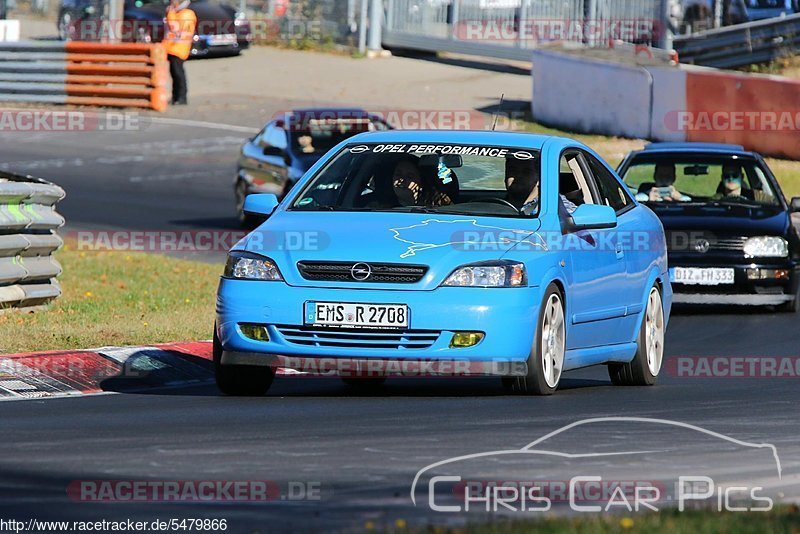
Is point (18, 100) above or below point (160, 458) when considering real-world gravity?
below

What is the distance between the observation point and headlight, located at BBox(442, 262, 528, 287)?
30.0ft

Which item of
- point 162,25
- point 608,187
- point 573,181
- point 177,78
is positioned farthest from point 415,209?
point 162,25

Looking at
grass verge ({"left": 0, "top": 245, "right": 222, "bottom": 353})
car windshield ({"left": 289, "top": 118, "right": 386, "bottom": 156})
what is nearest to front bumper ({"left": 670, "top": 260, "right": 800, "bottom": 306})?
grass verge ({"left": 0, "top": 245, "right": 222, "bottom": 353})

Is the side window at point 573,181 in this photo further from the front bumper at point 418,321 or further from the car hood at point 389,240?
the front bumper at point 418,321

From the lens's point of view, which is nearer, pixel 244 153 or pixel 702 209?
pixel 702 209

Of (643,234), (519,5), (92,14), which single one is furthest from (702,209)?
(92,14)

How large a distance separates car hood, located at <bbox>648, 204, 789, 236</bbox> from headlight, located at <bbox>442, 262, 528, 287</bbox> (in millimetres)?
6699

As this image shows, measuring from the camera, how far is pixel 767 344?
13648 mm

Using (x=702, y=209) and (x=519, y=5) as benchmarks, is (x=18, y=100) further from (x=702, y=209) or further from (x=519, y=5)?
(x=702, y=209)

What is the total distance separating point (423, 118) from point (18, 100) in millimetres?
8183

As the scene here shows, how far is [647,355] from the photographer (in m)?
11.1

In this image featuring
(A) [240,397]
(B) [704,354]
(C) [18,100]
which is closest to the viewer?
(A) [240,397]

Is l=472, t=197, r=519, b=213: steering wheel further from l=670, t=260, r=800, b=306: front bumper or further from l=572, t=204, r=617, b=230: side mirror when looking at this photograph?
l=670, t=260, r=800, b=306: front bumper

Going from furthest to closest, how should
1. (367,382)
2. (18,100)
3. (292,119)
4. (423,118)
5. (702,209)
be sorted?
(18,100)
(423,118)
(292,119)
(702,209)
(367,382)
